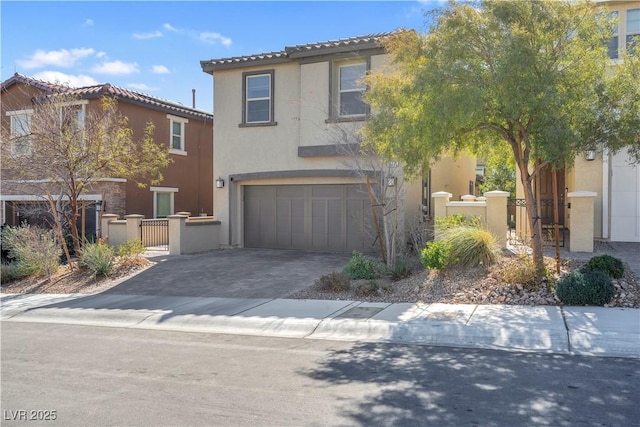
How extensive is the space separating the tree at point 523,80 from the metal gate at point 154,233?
1191 cm

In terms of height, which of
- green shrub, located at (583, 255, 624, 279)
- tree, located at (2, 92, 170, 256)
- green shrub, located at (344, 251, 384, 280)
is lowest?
green shrub, located at (344, 251, 384, 280)

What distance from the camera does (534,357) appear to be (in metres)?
6.65

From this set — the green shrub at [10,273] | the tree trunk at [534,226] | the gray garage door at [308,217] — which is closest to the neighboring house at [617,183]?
the tree trunk at [534,226]

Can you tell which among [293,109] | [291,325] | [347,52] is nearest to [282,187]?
[293,109]

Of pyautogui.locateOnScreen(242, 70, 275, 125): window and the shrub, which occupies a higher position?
pyautogui.locateOnScreen(242, 70, 275, 125): window

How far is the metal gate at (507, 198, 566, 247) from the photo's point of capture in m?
14.3

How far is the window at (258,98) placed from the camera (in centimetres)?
1755

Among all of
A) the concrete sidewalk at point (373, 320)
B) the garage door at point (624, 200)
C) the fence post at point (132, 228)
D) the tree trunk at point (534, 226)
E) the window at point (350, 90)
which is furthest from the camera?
the fence post at point (132, 228)

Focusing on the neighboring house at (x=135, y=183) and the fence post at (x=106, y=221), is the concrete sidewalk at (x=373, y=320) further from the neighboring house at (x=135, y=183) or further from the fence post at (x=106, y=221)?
the neighboring house at (x=135, y=183)

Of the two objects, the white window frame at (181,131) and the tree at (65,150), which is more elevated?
the white window frame at (181,131)

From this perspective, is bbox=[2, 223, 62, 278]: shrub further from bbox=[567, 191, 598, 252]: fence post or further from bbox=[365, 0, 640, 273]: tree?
bbox=[567, 191, 598, 252]: fence post

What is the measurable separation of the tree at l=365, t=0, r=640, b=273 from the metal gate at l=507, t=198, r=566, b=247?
5.14 metres

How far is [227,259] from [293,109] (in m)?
5.33

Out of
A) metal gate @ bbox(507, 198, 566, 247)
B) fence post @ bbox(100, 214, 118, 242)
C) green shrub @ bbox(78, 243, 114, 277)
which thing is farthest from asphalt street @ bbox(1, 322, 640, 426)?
fence post @ bbox(100, 214, 118, 242)
